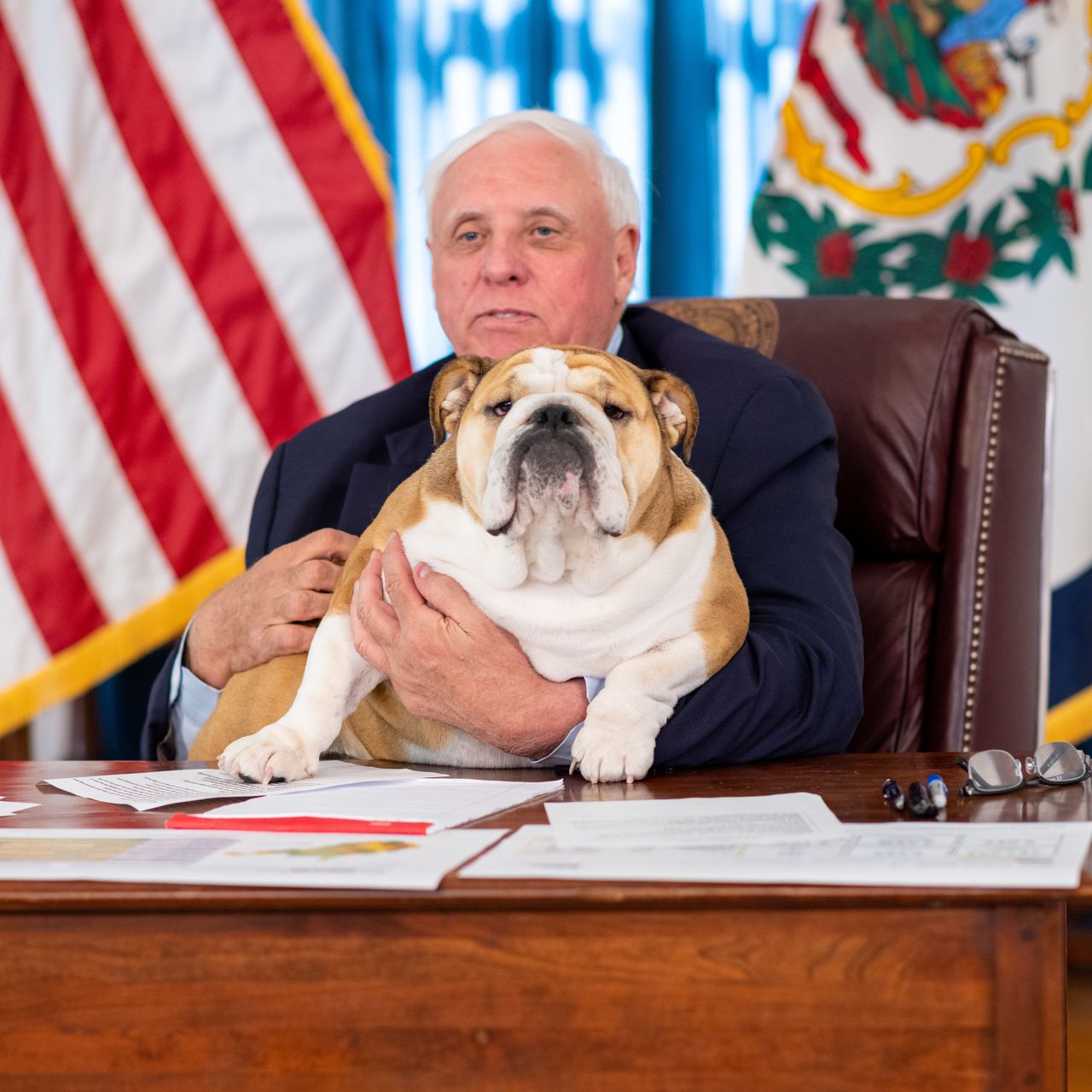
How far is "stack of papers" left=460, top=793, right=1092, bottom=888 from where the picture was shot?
72 centimetres

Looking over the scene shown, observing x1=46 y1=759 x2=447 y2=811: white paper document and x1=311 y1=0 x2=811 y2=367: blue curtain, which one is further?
x1=311 y1=0 x2=811 y2=367: blue curtain

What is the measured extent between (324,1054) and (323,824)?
7.8 inches

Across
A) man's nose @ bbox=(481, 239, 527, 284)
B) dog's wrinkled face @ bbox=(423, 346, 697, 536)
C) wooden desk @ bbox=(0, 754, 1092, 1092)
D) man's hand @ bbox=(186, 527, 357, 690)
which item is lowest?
wooden desk @ bbox=(0, 754, 1092, 1092)

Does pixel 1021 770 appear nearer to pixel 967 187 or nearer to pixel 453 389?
pixel 453 389

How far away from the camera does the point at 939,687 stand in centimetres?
174

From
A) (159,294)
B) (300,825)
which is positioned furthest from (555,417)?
(159,294)

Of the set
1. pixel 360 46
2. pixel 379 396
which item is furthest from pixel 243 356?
pixel 379 396

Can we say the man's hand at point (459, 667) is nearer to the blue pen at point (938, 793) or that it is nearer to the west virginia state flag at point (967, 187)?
the blue pen at point (938, 793)

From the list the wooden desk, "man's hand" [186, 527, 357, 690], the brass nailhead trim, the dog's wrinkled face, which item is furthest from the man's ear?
the wooden desk

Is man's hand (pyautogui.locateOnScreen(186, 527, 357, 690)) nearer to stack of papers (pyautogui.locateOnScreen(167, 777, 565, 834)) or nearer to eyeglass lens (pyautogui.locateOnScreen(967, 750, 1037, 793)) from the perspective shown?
stack of papers (pyautogui.locateOnScreen(167, 777, 565, 834))

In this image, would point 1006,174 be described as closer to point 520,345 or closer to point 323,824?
point 520,345

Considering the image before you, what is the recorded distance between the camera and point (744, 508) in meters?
1.58

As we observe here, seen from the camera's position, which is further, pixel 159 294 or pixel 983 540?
pixel 159 294

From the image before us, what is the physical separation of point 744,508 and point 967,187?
1.40 meters
